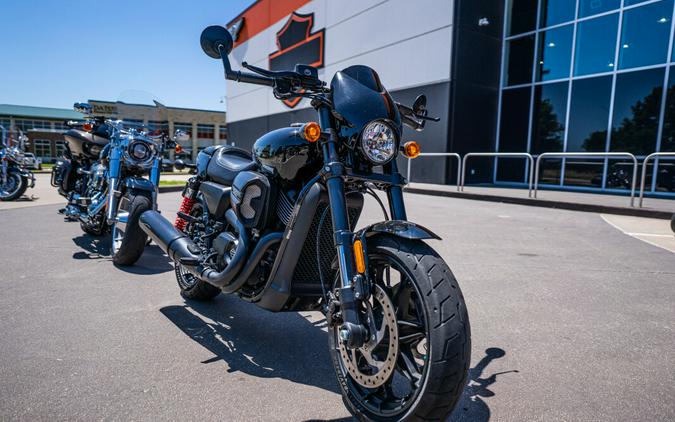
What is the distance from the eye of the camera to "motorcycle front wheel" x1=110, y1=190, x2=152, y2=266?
4.08 meters

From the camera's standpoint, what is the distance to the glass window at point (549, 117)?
15.0 metres

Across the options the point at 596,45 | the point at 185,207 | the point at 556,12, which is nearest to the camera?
the point at 185,207

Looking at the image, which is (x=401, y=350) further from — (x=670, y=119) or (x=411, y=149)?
(x=670, y=119)

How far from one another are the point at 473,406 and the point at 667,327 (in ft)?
6.64

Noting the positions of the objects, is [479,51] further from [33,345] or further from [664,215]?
[33,345]

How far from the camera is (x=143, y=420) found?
1939 millimetres

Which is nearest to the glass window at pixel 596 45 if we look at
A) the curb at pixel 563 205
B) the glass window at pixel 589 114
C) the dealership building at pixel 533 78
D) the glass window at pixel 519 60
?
the dealership building at pixel 533 78

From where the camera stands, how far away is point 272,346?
2787mm

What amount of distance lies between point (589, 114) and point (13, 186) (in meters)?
16.6

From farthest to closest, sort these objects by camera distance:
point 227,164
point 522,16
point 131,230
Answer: point 522,16
point 131,230
point 227,164

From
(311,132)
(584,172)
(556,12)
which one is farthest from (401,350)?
(556,12)

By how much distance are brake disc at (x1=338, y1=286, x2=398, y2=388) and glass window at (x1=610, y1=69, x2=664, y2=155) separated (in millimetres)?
14472

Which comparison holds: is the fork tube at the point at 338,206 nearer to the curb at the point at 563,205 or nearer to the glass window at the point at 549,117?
the curb at the point at 563,205

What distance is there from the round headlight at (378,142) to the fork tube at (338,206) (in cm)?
15
